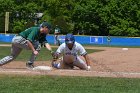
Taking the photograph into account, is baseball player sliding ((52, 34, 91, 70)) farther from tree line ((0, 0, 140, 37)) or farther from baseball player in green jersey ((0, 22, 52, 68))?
tree line ((0, 0, 140, 37))

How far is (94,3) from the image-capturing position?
55.3 meters

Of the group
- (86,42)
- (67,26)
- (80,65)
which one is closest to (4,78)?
A: (80,65)

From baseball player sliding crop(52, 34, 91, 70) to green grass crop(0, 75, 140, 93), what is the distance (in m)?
2.09

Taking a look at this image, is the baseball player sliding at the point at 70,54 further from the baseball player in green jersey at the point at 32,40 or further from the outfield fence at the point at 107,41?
the outfield fence at the point at 107,41

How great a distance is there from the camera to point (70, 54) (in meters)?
11.1

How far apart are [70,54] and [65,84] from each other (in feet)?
10.4

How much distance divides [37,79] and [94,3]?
47.3 meters

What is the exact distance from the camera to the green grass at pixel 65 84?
23.9 feet

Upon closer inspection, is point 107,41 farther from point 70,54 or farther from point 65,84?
point 65,84

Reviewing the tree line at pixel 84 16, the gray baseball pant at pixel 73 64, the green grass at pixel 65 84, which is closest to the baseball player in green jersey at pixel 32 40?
the gray baseball pant at pixel 73 64

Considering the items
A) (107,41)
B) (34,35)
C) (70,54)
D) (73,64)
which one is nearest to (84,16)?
(107,41)

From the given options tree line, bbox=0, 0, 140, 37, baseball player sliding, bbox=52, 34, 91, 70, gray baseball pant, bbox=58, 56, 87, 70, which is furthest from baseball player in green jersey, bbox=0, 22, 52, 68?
tree line, bbox=0, 0, 140, 37

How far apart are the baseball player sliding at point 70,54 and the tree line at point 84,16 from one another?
40797 millimetres

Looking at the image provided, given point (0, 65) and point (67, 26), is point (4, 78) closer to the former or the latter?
point (0, 65)
